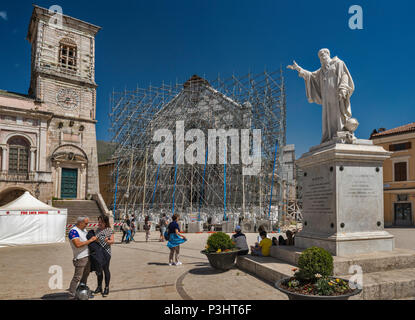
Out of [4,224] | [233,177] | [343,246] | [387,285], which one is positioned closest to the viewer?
[387,285]

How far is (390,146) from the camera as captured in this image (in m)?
28.4

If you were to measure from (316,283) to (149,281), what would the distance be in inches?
164

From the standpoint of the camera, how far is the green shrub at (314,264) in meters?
4.20

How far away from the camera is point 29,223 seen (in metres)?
15.0

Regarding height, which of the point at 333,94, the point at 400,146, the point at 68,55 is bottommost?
the point at 333,94

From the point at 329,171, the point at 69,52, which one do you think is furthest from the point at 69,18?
the point at 329,171

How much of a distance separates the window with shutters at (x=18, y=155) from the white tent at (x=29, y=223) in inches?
332

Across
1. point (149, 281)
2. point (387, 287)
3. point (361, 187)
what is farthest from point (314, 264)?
point (149, 281)

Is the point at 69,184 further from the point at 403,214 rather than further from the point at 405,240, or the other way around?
the point at 403,214

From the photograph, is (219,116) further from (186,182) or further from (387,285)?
(387,285)

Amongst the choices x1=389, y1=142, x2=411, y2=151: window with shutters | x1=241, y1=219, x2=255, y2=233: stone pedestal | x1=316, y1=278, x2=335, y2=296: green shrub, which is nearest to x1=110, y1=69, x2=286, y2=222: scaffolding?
x1=241, y1=219, x2=255, y2=233: stone pedestal

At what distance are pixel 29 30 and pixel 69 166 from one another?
44.5ft

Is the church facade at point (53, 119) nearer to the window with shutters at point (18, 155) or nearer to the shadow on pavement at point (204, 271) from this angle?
the window with shutters at point (18, 155)

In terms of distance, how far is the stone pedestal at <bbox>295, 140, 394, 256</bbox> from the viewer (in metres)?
5.92
